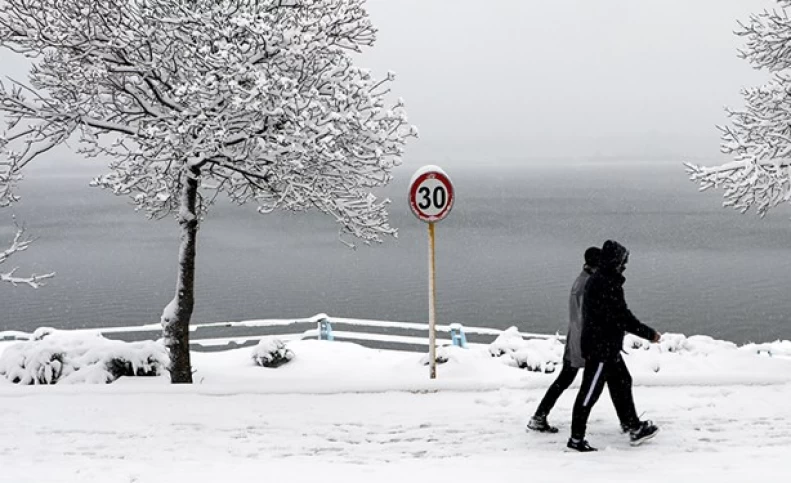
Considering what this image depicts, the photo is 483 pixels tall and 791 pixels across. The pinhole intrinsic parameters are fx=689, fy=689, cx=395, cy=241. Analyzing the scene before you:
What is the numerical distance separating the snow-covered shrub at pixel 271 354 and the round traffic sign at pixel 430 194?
7148 mm

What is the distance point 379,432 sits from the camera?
7000mm

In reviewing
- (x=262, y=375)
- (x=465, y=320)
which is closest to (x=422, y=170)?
(x=262, y=375)

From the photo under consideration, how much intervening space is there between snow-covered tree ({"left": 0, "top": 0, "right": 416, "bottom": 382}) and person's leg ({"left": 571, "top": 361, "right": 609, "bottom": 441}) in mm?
4886

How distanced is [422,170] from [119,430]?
472cm

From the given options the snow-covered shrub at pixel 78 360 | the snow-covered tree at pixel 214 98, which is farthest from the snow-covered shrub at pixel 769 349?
the snow-covered shrub at pixel 78 360

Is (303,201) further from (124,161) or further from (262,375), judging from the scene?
(262,375)

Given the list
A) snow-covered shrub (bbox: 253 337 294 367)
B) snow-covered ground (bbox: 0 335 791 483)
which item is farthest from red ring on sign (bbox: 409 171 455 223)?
snow-covered shrub (bbox: 253 337 294 367)

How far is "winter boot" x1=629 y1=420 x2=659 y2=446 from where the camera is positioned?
243 inches

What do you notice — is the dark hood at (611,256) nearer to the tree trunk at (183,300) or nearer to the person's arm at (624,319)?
the person's arm at (624,319)

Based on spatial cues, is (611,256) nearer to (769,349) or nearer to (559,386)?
(559,386)

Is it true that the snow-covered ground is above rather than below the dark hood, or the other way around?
below

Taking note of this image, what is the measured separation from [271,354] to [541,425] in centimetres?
914

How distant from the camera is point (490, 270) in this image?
6050 cm

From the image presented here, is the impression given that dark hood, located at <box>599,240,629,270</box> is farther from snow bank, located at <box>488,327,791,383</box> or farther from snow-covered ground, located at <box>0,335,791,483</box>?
snow bank, located at <box>488,327,791,383</box>
